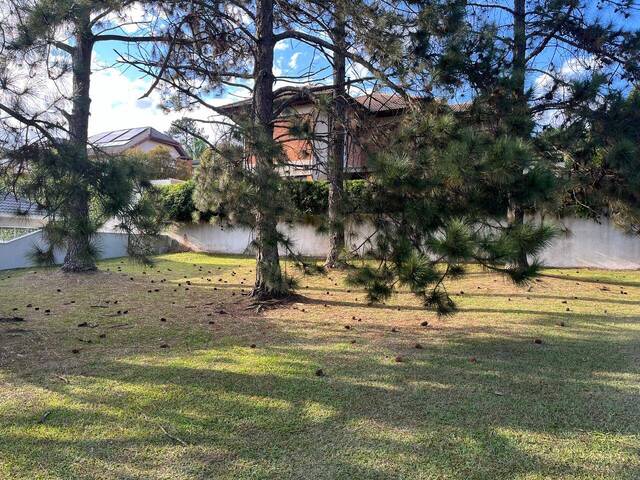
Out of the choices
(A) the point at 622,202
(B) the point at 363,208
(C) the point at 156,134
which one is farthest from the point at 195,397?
(C) the point at 156,134

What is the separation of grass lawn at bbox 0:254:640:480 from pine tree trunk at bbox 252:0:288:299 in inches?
23.6

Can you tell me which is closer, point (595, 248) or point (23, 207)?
point (23, 207)

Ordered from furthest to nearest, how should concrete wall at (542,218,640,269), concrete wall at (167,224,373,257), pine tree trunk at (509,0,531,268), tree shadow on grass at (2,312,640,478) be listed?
concrete wall at (167,224,373,257) < concrete wall at (542,218,640,269) < pine tree trunk at (509,0,531,268) < tree shadow on grass at (2,312,640,478)

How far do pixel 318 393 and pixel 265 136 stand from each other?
10.7 feet

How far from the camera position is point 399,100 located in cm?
623

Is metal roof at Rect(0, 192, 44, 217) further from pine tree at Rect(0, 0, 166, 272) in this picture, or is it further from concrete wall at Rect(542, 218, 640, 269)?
concrete wall at Rect(542, 218, 640, 269)

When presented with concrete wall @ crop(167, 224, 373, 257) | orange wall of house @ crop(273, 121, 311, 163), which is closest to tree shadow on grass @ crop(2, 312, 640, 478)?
orange wall of house @ crop(273, 121, 311, 163)

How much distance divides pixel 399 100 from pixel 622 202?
13.3ft

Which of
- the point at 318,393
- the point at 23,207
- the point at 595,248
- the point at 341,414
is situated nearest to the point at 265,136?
the point at 23,207

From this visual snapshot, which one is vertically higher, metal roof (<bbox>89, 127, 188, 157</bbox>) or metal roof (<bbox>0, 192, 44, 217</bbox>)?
metal roof (<bbox>89, 127, 188, 157</bbox>)

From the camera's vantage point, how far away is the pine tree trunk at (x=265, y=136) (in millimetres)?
5652

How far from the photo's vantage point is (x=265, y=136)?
5.59 m

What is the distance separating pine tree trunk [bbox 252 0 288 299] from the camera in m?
5.65

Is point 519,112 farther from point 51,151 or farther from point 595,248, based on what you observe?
point 595,248
